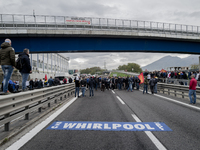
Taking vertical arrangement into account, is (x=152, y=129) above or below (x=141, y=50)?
below

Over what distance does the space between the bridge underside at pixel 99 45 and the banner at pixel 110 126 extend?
560 inches

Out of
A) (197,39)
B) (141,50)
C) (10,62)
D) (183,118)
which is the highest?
(197,39)

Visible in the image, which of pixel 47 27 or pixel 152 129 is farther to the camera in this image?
pixel 47 27

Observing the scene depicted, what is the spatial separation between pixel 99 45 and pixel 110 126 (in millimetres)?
15231

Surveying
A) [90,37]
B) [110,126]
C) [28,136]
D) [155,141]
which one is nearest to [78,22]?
[90,37]

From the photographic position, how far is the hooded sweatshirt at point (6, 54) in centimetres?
480

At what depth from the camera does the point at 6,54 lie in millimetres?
4848

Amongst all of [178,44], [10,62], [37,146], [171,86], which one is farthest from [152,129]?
[178,44]

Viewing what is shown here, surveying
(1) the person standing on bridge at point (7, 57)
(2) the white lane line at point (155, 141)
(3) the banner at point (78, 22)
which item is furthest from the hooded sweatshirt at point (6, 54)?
(3) the banner at point (78, 22)

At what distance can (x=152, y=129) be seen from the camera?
178 inches

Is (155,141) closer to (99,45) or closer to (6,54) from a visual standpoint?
(6,54)

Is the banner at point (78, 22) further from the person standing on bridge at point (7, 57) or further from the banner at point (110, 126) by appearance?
the banner at point (110, 126)

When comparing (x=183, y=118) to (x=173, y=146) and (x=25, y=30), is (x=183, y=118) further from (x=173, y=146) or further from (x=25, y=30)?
(x=25, y=30)

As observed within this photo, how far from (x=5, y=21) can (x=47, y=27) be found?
4.23 metres
